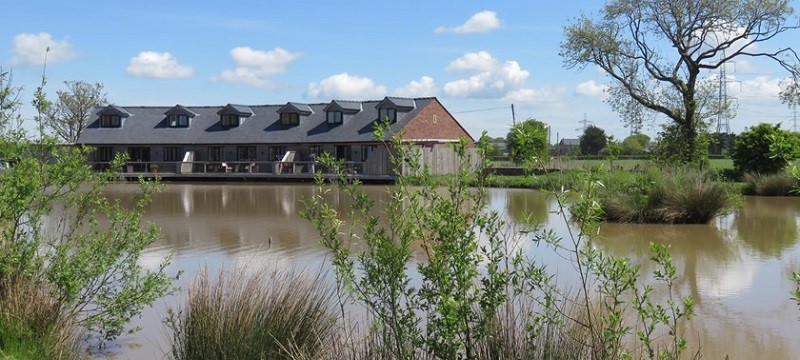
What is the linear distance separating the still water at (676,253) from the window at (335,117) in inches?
785

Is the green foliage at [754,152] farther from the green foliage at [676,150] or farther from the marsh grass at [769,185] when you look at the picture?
the green foliage at [676,150]

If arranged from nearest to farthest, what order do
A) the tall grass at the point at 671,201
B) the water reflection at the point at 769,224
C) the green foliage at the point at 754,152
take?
the water reflection at the point at 769,224
the tall grass at the point at 671,201
the green foliage at the point at 754,152

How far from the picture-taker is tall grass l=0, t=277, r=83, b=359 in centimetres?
705

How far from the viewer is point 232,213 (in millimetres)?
26281

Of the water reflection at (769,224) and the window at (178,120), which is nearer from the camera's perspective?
the water reflection at (769,224)

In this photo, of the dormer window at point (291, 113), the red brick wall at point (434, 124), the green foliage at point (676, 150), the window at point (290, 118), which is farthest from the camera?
the window at point (290, 118)

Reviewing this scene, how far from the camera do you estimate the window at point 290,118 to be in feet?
173

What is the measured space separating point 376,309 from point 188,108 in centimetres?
5350

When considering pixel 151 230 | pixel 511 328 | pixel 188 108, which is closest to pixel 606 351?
pixel 511 328

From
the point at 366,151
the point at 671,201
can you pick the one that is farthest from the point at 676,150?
the point at 366,151

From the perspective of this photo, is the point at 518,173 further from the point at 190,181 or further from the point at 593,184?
the point at 593,184

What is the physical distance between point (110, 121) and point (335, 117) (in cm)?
1563

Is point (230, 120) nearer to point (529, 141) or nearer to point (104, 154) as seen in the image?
point (104, 154)

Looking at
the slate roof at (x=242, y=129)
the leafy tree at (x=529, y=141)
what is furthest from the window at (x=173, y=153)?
the leafy tree at (x=529, y=141)
